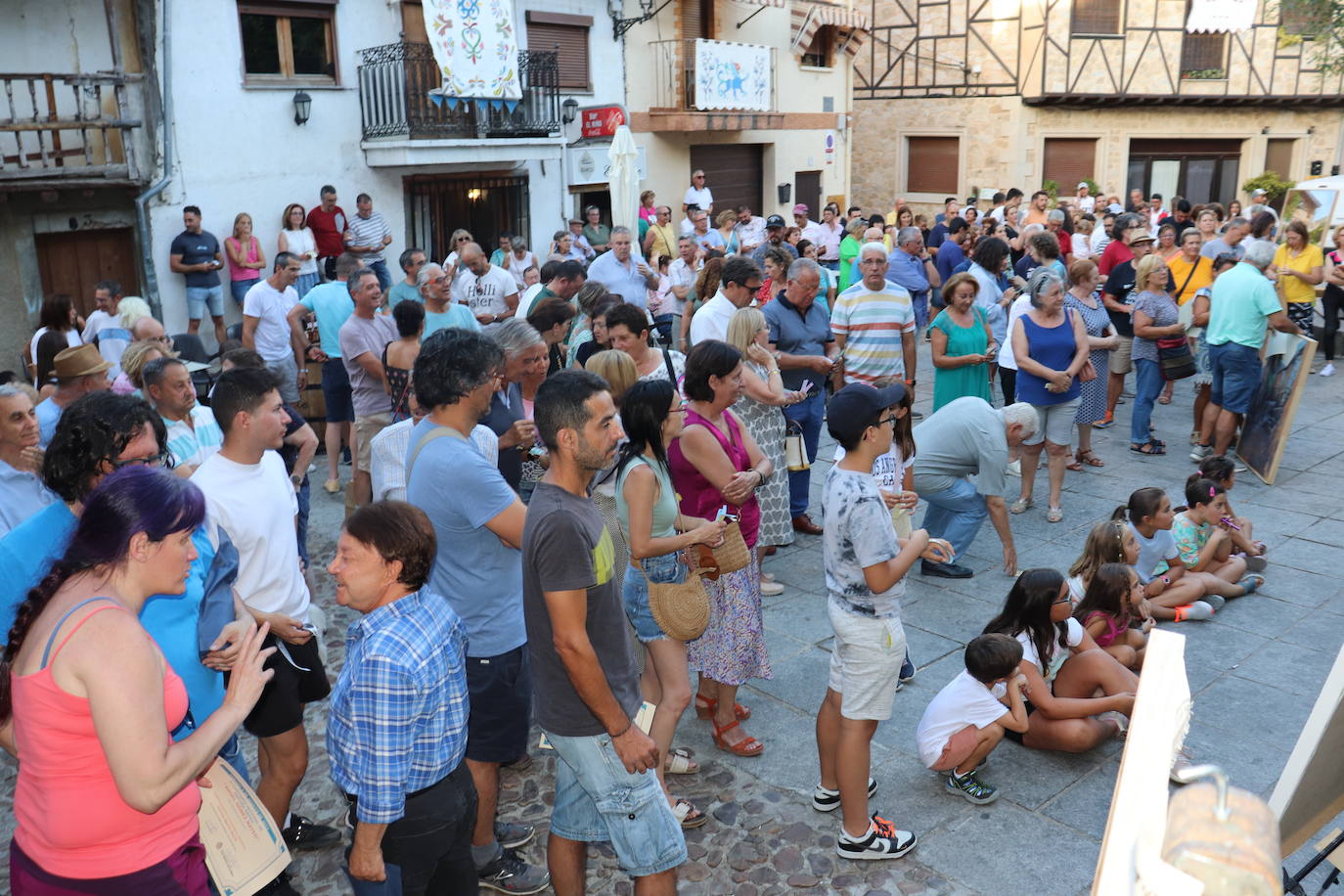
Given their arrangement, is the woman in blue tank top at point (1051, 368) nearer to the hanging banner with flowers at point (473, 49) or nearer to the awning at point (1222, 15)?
the hanging banner with flowers at point (473, 49)

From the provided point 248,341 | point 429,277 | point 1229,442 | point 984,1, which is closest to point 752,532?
point 429,277

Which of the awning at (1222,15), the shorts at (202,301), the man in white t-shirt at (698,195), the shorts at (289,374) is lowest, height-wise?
the shorts at (289,374)

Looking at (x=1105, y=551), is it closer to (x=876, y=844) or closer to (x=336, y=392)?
(x=876, y=844)

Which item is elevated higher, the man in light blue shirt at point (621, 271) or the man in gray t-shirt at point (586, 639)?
the man in light blue shirt at point (621, 271)

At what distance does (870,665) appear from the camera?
3.89 m

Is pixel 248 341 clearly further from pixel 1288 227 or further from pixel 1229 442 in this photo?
pixel 1288 227

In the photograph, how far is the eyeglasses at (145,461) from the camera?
11.0 feet

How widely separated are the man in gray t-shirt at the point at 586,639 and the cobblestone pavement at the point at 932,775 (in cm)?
88

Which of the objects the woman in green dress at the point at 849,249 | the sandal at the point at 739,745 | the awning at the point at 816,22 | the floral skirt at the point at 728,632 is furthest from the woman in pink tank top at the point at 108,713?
the awning at the point at 816,22

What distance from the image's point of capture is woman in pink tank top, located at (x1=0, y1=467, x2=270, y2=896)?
92.6 inches

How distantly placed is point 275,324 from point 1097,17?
941 inches

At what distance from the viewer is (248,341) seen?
28.6ft

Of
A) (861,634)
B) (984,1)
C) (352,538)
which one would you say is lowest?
(861,634)

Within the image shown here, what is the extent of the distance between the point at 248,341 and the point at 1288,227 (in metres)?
10.0
